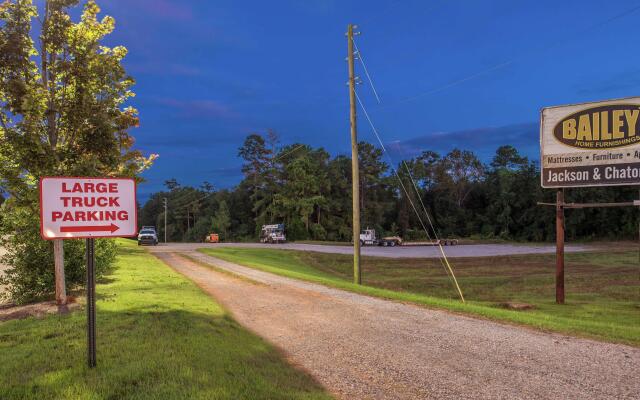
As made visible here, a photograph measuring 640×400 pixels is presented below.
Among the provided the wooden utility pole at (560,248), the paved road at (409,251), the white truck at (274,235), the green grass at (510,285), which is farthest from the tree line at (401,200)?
the wooden utility pole at (560,248)

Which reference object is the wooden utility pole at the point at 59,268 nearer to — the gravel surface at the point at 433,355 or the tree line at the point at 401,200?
the gravel surface at the point at 433,355

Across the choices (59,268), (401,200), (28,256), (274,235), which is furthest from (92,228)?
(401,200)

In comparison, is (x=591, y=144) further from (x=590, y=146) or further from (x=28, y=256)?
(x=28, y=256)

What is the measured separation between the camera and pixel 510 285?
84.4ft

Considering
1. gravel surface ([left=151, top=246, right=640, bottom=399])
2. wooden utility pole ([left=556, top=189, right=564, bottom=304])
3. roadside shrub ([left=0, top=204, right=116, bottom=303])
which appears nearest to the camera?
gravel surface ([left=151, top=246, right=640, bottom=399])

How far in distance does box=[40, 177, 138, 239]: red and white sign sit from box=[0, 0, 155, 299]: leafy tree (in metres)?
4.97

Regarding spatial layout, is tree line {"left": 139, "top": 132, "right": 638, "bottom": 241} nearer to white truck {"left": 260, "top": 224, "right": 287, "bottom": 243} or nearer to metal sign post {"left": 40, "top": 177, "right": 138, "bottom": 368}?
white truck {"left": 260, "top": 224, "right": 287, "bottom": 243}

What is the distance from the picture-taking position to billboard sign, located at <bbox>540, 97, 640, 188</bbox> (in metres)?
16.1

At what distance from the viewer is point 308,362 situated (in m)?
6.76

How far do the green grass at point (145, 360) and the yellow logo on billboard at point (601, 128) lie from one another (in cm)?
1444

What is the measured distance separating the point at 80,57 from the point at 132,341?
643 centimetres

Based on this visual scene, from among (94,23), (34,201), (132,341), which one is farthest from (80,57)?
(132,341)

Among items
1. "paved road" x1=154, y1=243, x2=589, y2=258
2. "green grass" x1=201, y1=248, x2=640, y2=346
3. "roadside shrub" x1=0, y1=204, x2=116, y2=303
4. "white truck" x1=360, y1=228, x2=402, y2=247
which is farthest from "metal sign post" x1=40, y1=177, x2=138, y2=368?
"white truck" x1=360, y1=228, x2=402, y2=247

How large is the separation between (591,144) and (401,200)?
3352 inches
